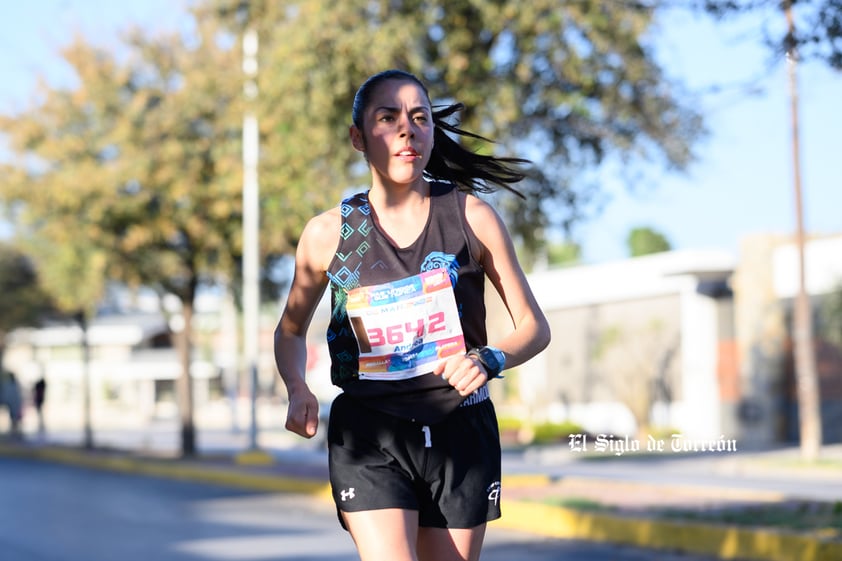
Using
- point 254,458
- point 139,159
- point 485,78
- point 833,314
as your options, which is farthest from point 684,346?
point 485,78

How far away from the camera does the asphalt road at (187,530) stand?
1017 centimetres

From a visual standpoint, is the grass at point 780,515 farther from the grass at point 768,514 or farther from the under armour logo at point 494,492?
the under armour logo at point 494,492

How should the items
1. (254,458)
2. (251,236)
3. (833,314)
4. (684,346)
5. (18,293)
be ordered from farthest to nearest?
(18,293) → (684,346) → (833,314) → (254,458) → (251,236)

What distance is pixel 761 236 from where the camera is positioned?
103 feet

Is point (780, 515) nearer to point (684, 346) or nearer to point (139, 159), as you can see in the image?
point (139, 159)

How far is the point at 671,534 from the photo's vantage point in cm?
1038

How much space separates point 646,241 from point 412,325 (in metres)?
88.9

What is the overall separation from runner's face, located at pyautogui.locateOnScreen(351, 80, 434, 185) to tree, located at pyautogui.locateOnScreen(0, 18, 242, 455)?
18.5 m

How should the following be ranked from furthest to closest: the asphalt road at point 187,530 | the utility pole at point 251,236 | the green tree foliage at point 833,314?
the green tree foliage at point 833,314, the utility pole at point 251,236, the asphalt road at point 187,530

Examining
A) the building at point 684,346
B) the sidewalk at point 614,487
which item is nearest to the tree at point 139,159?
the sidewalk at point 614,487

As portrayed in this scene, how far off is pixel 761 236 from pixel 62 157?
16.0 metres

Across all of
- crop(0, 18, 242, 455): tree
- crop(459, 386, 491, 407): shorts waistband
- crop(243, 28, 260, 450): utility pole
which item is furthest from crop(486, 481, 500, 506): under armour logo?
crop(0, 18, 242, 455): tree

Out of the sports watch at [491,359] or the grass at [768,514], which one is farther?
the grass at [768,514]

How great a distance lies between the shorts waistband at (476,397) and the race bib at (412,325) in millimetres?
145
